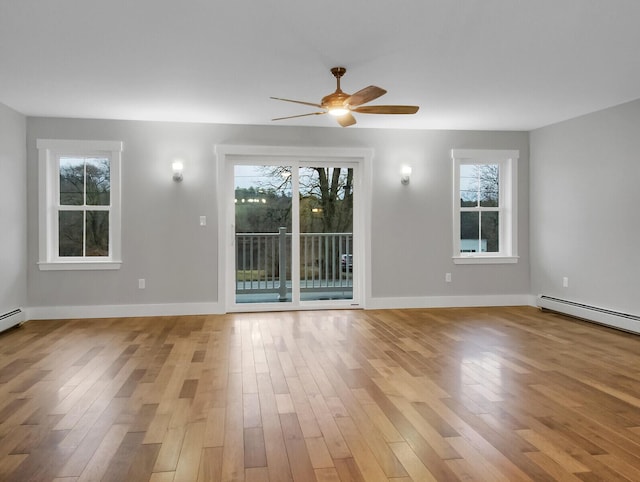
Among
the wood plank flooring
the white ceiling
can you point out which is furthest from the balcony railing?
the white ceiling

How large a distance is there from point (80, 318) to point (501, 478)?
540 centimetres

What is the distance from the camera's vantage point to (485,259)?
693 centimetres

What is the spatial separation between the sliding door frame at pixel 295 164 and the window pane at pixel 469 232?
136 centimetres

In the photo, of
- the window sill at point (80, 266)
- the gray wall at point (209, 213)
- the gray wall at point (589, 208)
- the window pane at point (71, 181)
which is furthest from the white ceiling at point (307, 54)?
the window sill at point (80, 266)

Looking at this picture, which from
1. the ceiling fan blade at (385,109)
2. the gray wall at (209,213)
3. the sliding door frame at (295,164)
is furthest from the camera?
the sliding door frame at (295,164)

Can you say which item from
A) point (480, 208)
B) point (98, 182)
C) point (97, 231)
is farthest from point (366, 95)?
point (97, 231)

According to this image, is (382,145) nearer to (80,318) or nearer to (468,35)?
(468,35)

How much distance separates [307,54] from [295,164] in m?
2.91

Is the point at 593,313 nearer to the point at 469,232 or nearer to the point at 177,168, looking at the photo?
the point at 469,232

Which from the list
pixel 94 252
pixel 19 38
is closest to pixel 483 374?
pixel 19 38

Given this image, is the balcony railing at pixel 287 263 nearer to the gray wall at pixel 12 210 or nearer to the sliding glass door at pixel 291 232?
the sliding glass door at pixel 291 232

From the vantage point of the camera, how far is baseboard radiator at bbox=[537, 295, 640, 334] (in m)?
5.24

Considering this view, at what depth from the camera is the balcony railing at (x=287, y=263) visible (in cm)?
666

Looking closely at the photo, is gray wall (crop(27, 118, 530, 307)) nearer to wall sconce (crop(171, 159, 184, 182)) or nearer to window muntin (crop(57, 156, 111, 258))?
wall sconce (crop(171, 159, 184, 182))
